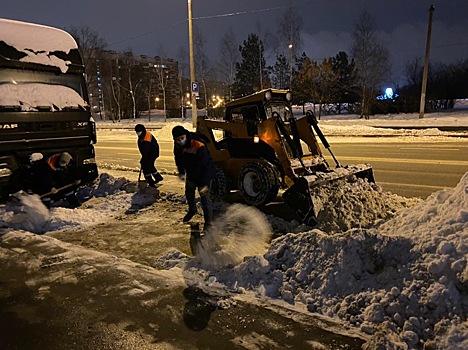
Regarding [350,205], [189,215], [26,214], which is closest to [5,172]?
[26,214]

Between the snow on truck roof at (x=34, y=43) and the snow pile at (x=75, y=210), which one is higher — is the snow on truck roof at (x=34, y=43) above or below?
above

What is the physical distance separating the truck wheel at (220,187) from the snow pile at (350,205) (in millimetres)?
2250

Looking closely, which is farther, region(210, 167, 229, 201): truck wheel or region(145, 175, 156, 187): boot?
region(145, 175, 156, 187): boot

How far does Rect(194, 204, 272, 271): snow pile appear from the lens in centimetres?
504

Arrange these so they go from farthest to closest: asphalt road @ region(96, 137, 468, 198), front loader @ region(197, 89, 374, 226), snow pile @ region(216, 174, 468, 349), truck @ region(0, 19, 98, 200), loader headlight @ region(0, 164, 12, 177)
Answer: asphalt road @ region(96, 137, 468, 198) → truck @ region(0, 19, 98, 200) → loader headlight @ region(0, 164, 12, 177) → front loader @ region(197, 89, 374, 226) → snow pile @ region(216, 174, 468, 349)

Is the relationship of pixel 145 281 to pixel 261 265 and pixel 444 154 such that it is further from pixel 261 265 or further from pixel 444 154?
pixel 444 154

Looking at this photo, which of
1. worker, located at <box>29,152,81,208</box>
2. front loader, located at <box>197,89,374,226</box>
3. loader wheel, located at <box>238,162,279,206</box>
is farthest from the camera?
worker, located at <box>29,152,81,208</box>

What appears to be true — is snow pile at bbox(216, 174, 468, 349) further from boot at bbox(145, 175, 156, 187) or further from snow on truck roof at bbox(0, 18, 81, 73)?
snow on truck roof at bbox(0, 18, 81, 73)

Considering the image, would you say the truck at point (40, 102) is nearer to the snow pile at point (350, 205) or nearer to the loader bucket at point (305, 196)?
the loader bucket at point (305, 196)

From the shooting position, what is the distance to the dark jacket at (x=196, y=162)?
6172mm

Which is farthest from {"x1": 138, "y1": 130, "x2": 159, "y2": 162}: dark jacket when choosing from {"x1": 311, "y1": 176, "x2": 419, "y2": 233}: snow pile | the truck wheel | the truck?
{"x1": 311, "y1": 176, "x2": 419, "y2": 233}: snow pile

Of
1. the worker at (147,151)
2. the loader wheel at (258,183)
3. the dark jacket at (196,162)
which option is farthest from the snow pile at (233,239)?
the worker at (147,151)

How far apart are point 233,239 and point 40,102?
5090 mm

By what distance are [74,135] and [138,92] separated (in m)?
58.6
